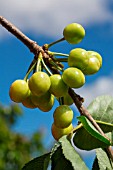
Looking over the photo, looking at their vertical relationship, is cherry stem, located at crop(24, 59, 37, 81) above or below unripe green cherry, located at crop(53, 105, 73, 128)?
above

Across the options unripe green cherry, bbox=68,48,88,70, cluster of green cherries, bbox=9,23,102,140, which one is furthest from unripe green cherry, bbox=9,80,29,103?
unripe green cherry, bbox=68,48,88,70

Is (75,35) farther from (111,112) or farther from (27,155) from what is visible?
(27,155)

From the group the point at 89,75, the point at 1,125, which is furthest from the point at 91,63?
the point at 1,125

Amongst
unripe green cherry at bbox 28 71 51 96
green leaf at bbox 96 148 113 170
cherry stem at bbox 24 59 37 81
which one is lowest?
green leaf at bbox 96 148 113 170

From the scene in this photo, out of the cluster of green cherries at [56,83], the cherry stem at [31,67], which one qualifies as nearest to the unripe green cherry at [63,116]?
the cluster of green cherries at [56,83]

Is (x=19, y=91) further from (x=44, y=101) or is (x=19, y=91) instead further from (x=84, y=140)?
(x=84, y=140)

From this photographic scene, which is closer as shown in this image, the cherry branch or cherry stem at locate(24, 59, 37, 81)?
the cherry branch

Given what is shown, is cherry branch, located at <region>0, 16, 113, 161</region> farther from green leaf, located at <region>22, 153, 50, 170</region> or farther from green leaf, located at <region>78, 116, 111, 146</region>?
green leaf, located at <region>22, 153, 50, 170</region>
